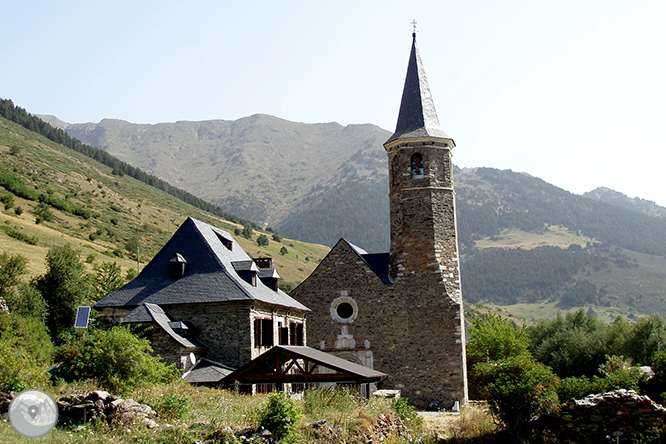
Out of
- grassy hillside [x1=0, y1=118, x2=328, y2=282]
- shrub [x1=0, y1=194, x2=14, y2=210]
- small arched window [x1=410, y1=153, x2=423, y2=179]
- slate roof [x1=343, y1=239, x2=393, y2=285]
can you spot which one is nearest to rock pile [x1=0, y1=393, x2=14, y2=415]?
slate roof [x1=343, y1=239, x2=393, y2=285]

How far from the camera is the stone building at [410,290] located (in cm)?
3406

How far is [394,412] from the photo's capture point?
71.3 ft

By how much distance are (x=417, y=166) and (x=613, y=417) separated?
66.4 feet

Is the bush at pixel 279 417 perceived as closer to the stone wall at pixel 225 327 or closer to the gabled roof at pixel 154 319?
the gabled roof at pixel 154 319

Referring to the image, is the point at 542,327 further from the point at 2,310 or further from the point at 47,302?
the point at 2,310

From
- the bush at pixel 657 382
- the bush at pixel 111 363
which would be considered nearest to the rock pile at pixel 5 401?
the bush at pixel 111 363

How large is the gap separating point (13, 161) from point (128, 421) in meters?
80.1

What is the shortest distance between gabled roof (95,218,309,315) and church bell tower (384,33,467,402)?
7.77m

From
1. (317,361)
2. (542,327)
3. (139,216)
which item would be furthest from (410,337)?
(139,216)

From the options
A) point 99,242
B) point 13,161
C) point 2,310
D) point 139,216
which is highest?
point 13,161

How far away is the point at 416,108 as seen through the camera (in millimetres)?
38406

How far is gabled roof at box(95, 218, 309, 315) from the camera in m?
27.8

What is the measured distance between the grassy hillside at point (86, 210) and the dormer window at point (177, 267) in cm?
2400

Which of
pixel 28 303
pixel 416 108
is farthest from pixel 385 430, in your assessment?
pixel 28 303
